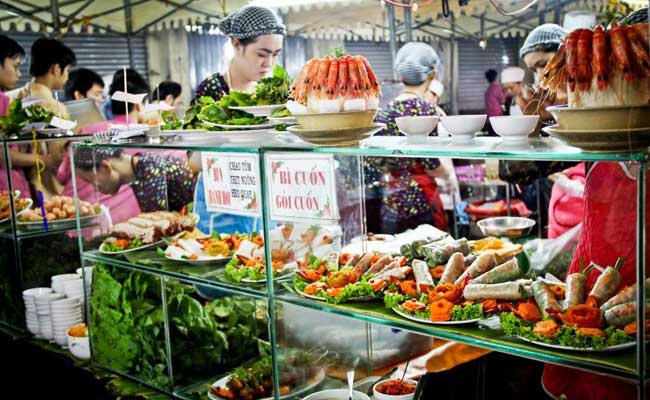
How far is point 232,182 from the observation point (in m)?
2.84

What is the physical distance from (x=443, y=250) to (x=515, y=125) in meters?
0.66

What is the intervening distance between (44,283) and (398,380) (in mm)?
2949

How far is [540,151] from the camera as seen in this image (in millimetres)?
1784

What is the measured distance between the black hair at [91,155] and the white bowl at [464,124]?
1.99 m

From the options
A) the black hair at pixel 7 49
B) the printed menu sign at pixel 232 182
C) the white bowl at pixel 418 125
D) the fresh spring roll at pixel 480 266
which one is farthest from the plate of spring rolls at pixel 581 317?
the black hair at pixel 7 49

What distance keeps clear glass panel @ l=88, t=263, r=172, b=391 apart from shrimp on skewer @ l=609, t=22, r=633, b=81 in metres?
2.40

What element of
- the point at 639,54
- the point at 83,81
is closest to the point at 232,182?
the point at 639,54

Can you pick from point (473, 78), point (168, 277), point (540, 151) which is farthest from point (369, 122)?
point (473, 78)

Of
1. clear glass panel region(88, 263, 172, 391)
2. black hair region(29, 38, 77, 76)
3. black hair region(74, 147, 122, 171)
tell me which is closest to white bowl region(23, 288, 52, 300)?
clear glass panel region(88, 263, 172, 391)

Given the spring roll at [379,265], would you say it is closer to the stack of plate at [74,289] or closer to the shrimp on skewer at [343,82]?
the shrimp on skewer at [343,82]

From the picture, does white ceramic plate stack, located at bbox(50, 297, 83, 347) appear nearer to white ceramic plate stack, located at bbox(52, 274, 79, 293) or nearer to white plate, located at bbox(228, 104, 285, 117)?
white ceramic plate stack, located at bbox(52, 274, 79, 293)

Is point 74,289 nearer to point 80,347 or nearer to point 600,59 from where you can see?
point 80,347

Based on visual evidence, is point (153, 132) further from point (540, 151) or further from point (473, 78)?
point (473, 78)

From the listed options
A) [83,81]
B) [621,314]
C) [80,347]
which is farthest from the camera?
[83,81]
